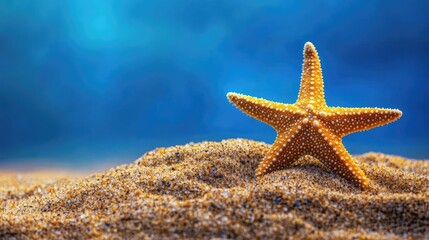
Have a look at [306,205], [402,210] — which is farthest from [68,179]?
[402,210]

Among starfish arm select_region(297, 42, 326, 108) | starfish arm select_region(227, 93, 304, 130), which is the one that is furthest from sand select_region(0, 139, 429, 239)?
starfish arm select_region(297, 42, 326, 108)

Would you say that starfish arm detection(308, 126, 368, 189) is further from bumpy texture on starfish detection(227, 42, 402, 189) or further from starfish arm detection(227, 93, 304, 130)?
starfish arm detection(227, 93, 304, 130)

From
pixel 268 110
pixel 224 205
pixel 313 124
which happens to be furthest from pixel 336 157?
pixel 224 205

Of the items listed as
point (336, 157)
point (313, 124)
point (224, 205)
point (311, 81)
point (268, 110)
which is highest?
point (311, 81)

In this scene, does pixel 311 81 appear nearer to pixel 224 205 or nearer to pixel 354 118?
pixel 354 118

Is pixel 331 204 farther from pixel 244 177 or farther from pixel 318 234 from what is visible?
pixel 244 177
